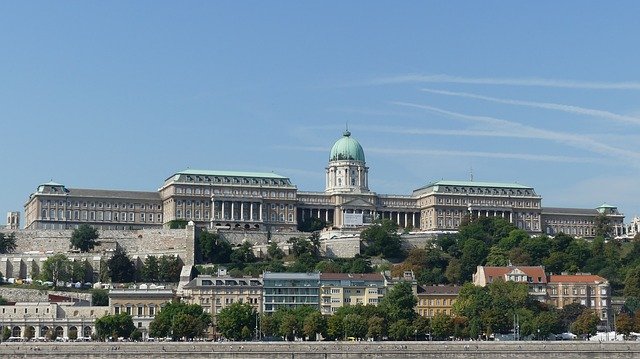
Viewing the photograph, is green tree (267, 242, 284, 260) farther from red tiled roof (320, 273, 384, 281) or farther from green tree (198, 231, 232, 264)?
red tiled roof (320, 273, 384, 281)

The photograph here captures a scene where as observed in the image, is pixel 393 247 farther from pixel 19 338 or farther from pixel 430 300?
pixel 19 338

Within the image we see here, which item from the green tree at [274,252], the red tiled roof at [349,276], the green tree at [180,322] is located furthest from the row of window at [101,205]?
the green tree at [180,322]

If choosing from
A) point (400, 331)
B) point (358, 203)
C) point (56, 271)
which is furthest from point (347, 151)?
point (400, 331)

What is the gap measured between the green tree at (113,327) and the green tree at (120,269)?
102ft

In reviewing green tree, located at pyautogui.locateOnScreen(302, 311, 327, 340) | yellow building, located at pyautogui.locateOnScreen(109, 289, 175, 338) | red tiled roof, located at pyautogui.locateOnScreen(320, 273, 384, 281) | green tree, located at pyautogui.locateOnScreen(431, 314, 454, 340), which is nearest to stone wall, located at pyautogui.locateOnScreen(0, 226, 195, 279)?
red tiled roof, located at pyautogui.locateOnScreen(320, 273, 384, 281)

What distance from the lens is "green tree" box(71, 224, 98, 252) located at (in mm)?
150125

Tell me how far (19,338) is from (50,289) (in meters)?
21.9

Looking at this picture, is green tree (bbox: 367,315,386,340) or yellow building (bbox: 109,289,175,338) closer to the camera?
green tree (bbox: 367,315,386,340)

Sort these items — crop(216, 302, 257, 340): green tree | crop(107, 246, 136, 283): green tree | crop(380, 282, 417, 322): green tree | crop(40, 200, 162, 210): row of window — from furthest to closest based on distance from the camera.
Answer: crop(40, 200, 162, 210): row of window → crop(107, 246, 136, 283): green tree → crop(380, 282, 417, 322): green tree → crop(216, 302, 257, 340): green tree

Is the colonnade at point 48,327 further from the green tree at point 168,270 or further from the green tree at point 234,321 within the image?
the green tree at point 168,270

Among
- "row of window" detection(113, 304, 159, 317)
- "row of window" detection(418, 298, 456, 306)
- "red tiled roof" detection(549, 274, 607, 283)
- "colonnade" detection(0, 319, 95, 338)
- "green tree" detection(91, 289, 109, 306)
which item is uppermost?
"red tiled roof" detection(549, 274, 607, 283)

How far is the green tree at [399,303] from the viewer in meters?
111

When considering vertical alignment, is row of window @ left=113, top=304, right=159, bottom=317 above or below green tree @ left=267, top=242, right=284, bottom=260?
below

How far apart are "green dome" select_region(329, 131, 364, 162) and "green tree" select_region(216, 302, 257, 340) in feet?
251
